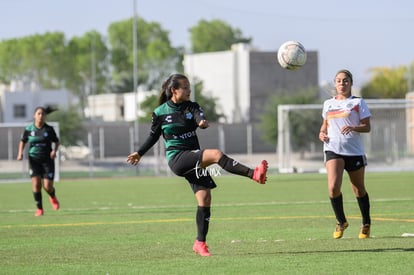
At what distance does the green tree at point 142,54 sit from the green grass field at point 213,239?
11936 centimetres

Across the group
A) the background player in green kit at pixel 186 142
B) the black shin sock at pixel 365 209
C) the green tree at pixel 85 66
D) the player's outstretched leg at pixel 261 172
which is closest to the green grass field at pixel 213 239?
the black shin sock at pixel 365 209

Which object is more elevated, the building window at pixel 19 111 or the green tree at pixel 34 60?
the green tree at pixel 34 60

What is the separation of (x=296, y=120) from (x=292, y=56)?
36.5 meters

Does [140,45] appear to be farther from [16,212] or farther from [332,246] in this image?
[332,246]

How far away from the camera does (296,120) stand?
50.4 metres

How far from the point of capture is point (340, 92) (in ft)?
43.8

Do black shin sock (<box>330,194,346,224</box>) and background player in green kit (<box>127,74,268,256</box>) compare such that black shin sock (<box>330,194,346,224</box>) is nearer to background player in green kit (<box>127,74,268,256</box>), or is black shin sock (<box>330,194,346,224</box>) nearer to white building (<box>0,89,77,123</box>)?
background player in green kit (<box>127,74,268,256</box>)

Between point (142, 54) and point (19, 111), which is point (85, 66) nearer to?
point (142, 54)

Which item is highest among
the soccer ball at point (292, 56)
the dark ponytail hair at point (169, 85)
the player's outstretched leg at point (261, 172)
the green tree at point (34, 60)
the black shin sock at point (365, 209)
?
the green tree at point (34, 60)

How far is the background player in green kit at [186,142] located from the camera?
11773 millimetres

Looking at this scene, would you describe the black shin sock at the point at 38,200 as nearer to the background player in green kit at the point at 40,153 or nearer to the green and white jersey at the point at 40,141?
the background player in green kit at the point at 40,153

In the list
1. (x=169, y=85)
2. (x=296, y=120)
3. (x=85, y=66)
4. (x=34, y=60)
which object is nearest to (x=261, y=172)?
(x=169, y=85)

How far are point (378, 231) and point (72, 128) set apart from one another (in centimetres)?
5511

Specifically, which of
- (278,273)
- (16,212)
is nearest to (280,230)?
(278,273)
